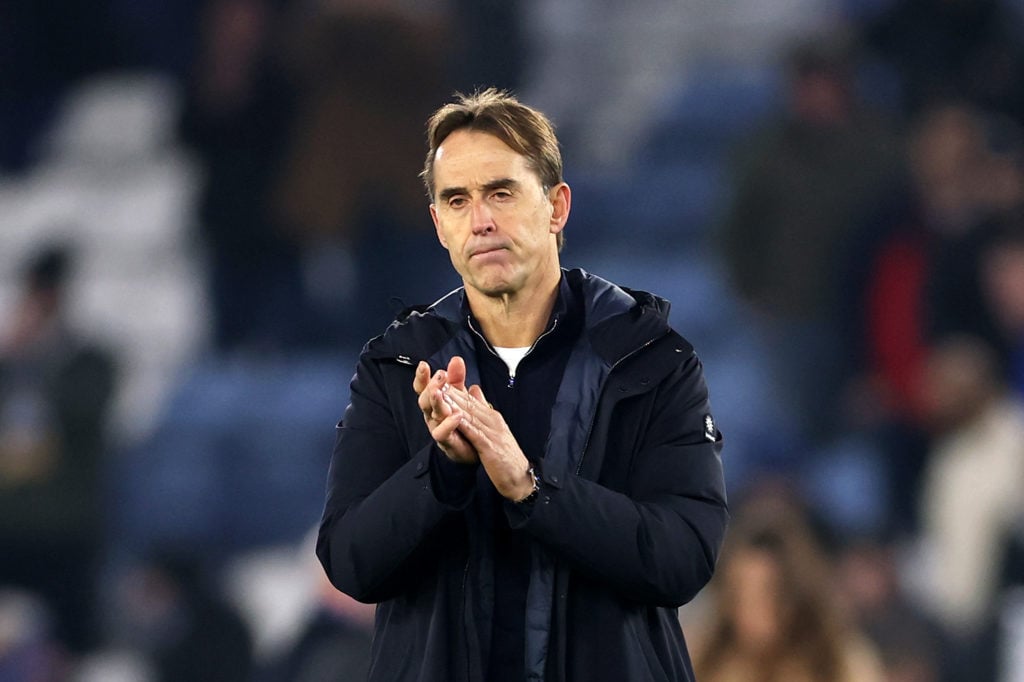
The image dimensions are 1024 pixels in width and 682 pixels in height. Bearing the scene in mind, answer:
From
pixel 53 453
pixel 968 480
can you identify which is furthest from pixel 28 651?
pixel 968 480

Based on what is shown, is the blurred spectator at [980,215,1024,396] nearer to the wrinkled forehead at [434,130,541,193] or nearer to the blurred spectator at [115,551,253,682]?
the blurred spectator at [115,551,253,682]

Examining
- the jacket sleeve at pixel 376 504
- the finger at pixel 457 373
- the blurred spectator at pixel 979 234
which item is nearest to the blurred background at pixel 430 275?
the blurred spectator at pixel 979 234

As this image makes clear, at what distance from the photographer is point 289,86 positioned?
271 inches

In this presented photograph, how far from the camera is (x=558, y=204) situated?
6.57 feet

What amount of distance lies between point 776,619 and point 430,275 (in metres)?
2.12

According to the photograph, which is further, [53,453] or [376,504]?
[53,453]

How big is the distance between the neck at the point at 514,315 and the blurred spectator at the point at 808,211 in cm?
420

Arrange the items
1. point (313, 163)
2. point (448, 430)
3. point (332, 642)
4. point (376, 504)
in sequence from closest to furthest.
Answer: point (448, 430), point (376, 504), point (332, 642), point (313, 163)

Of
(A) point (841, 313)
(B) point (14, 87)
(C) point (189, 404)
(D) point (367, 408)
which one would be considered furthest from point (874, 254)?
(D) point (367, 408)

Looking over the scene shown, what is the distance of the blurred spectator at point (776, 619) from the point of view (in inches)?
194

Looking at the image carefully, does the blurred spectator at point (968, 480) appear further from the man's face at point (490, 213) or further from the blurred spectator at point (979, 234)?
the man's face at point (490, 213)

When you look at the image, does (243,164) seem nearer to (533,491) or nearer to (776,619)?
(776,619)

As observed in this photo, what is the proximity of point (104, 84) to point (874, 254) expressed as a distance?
3551 mm

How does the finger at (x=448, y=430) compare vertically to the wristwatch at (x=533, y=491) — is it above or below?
above
